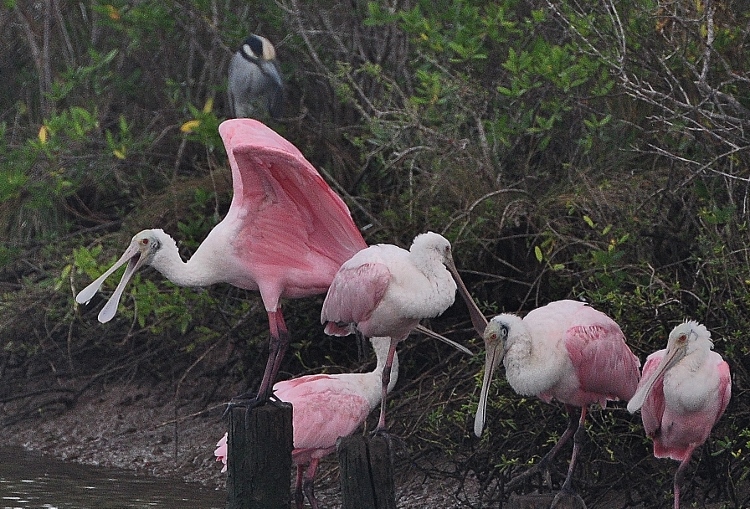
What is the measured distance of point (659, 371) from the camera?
539 cm

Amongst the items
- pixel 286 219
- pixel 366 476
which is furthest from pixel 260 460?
pixel 286 219

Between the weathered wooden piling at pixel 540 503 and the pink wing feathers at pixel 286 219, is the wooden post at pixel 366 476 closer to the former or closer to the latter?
the weathered wooden piling at pixel 540 503

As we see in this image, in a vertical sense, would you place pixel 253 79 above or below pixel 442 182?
above

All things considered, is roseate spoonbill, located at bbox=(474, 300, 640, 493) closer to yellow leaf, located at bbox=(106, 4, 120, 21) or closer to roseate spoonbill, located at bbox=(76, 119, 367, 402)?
roseate spoonbill, located at bbox=(76, 119, 367, 402)

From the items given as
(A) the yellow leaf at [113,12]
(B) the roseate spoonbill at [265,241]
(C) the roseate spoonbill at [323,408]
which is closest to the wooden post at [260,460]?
(B) the roseate spoonbill at [265,241]

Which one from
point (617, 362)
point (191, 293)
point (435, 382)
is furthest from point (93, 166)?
point (617, 362)

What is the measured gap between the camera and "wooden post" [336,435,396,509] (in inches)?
193

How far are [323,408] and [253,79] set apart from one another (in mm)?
3625

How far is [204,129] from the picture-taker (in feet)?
27.6

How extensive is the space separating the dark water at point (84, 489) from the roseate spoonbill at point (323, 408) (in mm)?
889

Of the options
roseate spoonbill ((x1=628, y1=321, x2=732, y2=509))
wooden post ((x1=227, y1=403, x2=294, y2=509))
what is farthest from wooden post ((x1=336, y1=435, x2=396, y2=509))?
roseate spoonbill ((x1=628, y1=321, x2=732, y2=509))

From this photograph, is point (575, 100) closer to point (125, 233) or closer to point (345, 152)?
point (345, 152)

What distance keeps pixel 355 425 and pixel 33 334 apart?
3.83 meters

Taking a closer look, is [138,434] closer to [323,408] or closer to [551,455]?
[323,408]
